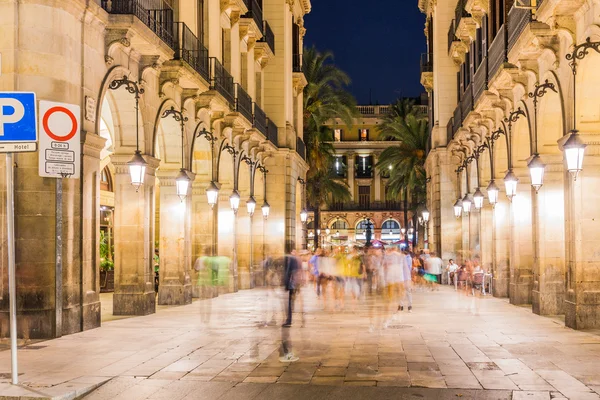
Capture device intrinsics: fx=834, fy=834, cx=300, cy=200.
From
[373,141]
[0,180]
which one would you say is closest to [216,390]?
[0,180]

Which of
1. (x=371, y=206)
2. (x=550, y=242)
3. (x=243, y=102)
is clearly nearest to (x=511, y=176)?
(x=550, y=242)

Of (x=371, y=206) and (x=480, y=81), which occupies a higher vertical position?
(x=480, y=81)

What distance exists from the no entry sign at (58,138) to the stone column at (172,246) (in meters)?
12.1

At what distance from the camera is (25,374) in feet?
33.3

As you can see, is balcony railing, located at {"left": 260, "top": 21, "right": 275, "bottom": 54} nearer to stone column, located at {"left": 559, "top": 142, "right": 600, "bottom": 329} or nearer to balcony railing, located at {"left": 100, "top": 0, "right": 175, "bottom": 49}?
balcony railing, located at {"left": 100, "top": 0, "right": 175, "bottom": 49}

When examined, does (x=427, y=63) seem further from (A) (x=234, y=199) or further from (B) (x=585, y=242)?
(B) (x=585, y=242)

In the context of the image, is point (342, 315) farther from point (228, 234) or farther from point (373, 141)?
point (373, 141)

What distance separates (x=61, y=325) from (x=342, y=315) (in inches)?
299

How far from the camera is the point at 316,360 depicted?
11.9 meters

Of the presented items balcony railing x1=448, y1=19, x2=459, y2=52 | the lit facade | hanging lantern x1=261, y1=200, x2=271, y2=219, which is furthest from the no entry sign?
the lit facade

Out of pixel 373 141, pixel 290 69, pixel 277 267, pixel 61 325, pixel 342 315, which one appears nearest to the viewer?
pixel 277 267

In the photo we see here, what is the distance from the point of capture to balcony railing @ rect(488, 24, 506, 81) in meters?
22.2

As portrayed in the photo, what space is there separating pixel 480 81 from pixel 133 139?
13125 mm

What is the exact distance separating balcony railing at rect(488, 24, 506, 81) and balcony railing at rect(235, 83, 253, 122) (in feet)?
28.8
